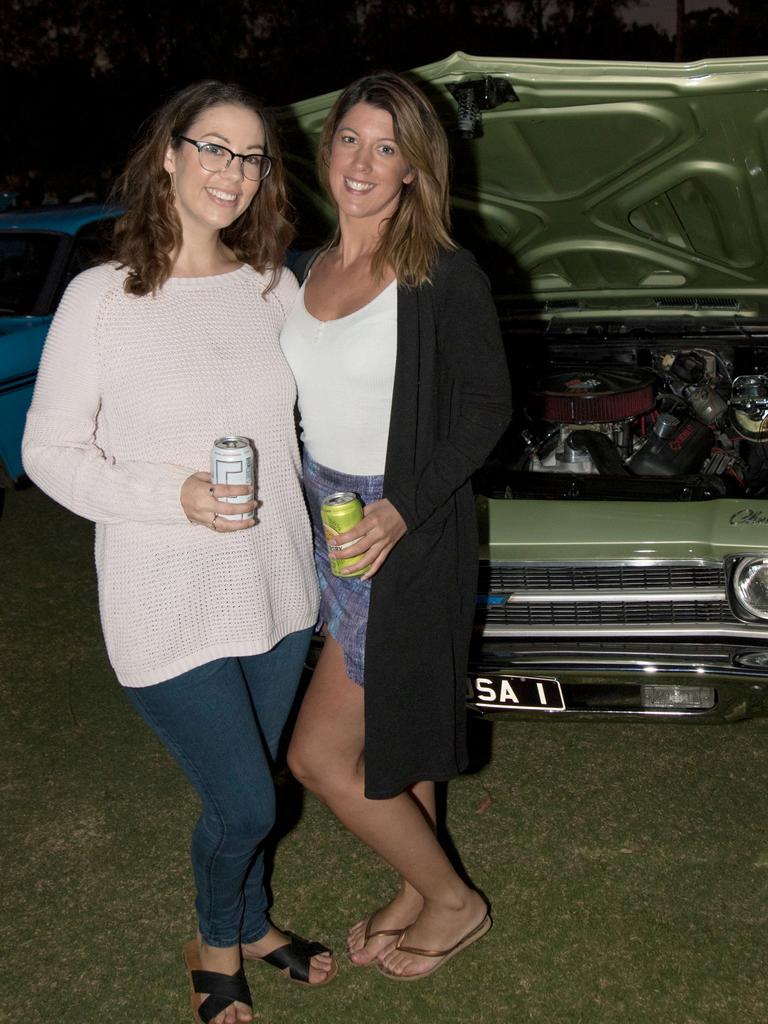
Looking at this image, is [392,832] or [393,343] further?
[392,832]

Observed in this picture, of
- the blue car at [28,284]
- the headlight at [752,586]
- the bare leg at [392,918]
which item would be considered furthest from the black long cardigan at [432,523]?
the blue car at [28,284]

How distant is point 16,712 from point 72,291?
2321 mm

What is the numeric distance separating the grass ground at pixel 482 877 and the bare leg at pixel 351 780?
1.16ft

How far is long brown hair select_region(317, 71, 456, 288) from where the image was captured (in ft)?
6.86

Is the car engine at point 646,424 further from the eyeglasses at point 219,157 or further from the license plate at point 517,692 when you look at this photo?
the eyeglasses at point 219,157

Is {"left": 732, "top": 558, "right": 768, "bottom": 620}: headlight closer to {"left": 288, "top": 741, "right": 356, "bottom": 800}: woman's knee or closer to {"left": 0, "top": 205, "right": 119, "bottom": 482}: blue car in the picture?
{"left": 288, "top": 741, "right": 356, "bottom": 800}: woman's knee

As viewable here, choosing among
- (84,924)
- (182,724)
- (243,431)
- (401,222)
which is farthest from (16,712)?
(401,222)

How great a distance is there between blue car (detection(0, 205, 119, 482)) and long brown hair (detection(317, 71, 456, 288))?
325 cm

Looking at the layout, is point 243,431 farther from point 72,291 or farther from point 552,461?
point 552,461

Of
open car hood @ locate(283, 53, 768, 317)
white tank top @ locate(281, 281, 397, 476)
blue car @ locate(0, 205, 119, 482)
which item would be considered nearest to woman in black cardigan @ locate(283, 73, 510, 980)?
white tank top @ locate(281, 281, 397, 476)

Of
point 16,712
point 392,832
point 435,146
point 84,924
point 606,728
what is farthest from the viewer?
point 16,712

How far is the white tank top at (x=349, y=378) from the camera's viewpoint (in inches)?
81.8

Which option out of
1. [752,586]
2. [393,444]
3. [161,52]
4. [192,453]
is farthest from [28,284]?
[161,52]

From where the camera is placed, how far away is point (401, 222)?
6.99 feet
